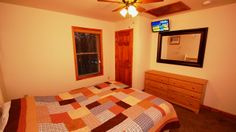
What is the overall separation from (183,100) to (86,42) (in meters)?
3.09

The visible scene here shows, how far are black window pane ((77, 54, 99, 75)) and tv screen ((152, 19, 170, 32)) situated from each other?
202 cm

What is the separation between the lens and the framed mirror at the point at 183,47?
2515mm

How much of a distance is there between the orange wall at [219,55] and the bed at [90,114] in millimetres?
1611

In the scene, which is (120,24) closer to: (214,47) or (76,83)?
(76,83)

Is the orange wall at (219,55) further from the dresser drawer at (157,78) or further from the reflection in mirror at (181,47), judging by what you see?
the dresser drawer at (157,78)

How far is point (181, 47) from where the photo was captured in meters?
2.83

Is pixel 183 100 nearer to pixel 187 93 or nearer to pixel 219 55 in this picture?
pixel 187 93

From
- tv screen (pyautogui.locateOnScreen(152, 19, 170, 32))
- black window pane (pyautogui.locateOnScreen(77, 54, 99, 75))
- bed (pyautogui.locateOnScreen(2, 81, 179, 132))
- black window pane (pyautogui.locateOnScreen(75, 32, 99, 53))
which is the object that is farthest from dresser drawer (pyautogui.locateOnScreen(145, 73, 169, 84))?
black window pane (pyautogui.locateOnScreen(75, 32, 99, 53))

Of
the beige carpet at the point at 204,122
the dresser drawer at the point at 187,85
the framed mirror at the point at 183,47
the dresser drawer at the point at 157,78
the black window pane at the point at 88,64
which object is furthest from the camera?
the black window pane at the point at 88,64

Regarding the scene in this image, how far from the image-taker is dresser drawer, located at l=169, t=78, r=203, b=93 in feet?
7.58

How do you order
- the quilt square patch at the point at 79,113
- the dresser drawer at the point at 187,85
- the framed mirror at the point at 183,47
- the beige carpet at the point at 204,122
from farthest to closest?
the framed mirror at the point at 183,47
the dresser drawer at the point at 187,85
the beige carpet at the point at 204,122
the quilt square patch at the point at 79,113

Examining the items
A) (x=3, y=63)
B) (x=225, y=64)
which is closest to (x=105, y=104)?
(x=3, y=63)

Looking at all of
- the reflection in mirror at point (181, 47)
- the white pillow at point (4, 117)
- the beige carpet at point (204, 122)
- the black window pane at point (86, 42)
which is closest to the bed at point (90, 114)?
the white pillow at point (4, 117)

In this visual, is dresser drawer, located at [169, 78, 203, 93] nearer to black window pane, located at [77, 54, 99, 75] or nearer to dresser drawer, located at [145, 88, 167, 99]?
dresser drawer, located at [145, 88, 167, 99]
